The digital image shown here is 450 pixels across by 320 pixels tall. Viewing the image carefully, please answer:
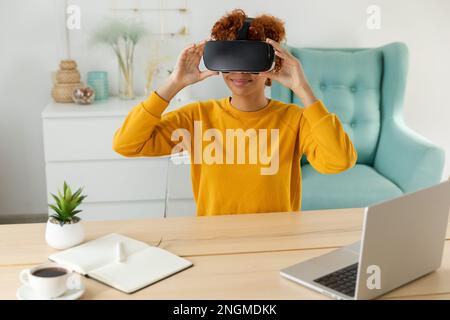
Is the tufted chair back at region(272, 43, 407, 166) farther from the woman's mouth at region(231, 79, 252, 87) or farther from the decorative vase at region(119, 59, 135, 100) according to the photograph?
the woman's mouth at region(231, 79, 252, 87)

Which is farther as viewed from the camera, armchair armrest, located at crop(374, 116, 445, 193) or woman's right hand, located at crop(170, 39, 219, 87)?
armchair armrest, located at crop(374, 116, 445, 193)

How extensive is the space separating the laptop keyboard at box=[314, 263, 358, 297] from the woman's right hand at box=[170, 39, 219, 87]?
70cm

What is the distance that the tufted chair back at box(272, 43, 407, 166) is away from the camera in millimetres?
3135

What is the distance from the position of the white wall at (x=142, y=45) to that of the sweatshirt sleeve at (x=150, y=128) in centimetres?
160

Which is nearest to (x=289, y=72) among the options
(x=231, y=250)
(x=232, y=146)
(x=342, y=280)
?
(x=232, y=146)

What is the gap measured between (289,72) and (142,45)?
1.74 m

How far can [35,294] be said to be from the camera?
1.25m

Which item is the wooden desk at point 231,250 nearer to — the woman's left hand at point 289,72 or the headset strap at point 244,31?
the woman's left hand at point 289,72

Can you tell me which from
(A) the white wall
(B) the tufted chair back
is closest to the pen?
(B) the tufted chair back

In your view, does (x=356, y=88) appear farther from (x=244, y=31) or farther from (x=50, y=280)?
(x=50, y=280)

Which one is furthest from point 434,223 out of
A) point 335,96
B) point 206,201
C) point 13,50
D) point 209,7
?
point 13,50

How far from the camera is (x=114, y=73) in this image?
3.41 meters

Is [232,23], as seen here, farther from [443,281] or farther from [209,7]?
[209,7]

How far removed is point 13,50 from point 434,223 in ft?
8.44
